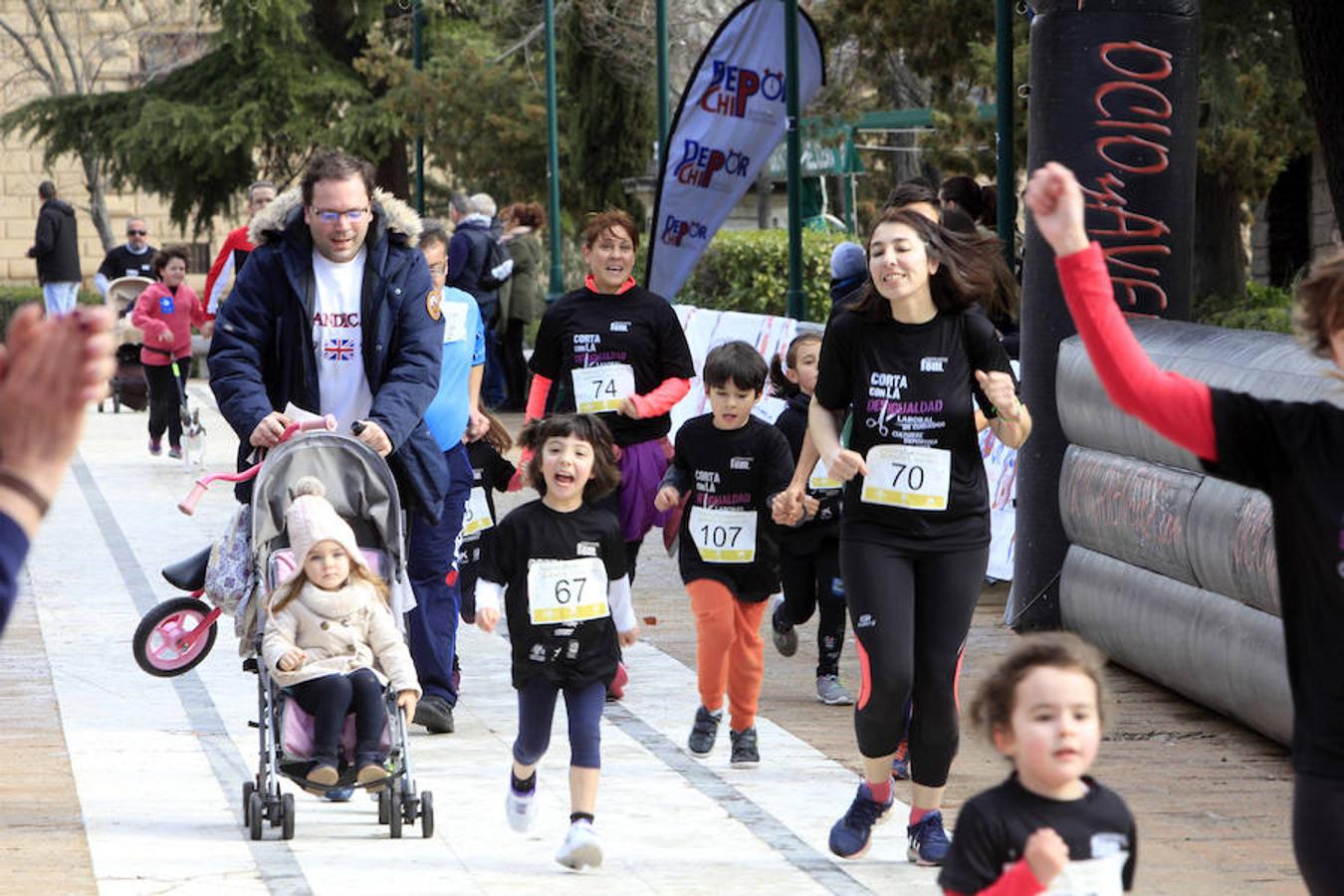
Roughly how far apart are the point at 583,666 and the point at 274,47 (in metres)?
29.2

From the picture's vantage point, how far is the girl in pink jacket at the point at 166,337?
19.1 m

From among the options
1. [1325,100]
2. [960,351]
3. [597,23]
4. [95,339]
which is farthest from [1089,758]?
[597,23]

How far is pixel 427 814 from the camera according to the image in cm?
695

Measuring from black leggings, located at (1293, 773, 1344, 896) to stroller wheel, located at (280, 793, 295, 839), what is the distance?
363 cm

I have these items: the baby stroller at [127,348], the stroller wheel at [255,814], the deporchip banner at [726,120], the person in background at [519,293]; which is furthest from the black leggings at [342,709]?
the person in background at [519,293]

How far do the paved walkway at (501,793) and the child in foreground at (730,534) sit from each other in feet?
0.73

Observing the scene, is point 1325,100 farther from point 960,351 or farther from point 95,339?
point 95,339

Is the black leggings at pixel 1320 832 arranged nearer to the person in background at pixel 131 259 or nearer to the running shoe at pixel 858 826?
the running shoe at pixel 858 826

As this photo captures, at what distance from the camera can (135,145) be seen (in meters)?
35.0

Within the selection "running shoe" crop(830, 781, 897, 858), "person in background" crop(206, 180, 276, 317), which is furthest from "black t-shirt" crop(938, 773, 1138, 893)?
"person in background" crop(206, 180, 276, 317)

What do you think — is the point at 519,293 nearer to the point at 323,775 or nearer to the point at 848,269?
the point at 848,269

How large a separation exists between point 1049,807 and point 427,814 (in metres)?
3.38

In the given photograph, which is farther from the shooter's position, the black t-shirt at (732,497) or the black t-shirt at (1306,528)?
the black t-shirt at (732,497)

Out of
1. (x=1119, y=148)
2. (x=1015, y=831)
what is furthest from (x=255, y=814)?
(x=1119, y=148)
